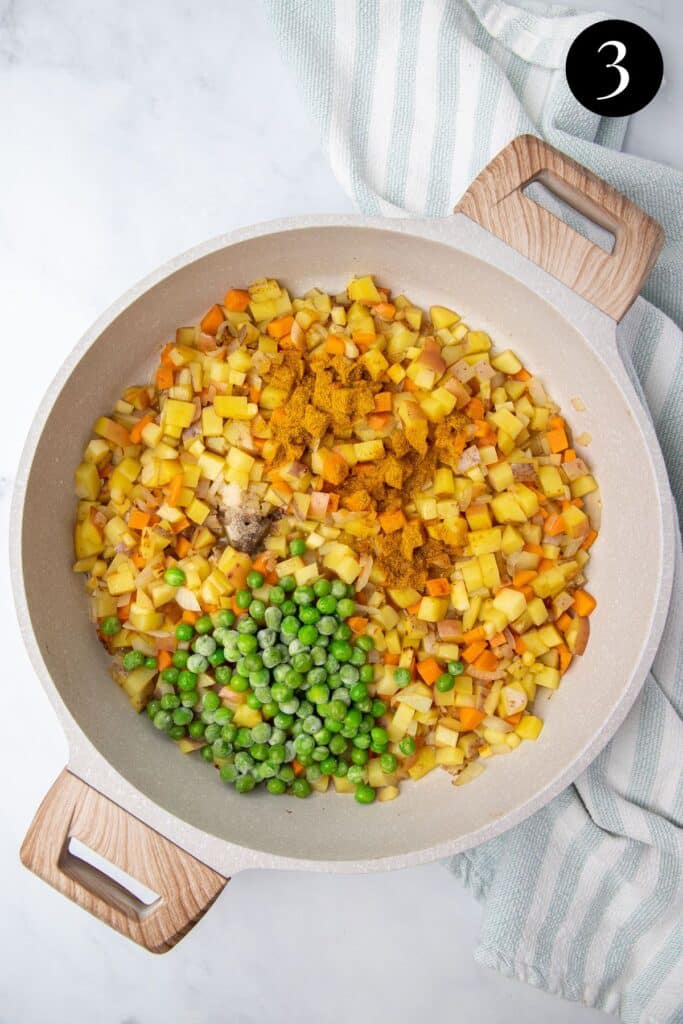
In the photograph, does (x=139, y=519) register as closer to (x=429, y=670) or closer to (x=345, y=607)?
(x=345, y=607)

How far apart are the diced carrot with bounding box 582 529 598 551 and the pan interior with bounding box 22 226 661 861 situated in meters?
0.02

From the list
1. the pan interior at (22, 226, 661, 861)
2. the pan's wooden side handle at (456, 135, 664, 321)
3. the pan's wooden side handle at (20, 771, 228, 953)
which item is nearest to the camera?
the pan's wooden side handle at (20, 771, 228, 953)

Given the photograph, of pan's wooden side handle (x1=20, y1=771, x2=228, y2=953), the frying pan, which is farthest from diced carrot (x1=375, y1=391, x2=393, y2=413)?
pan's wooden side handle (x1=20, y1=771, x2=228, y2=953)

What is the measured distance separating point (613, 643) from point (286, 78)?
2.13 m

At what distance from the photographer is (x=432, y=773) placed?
272 cm

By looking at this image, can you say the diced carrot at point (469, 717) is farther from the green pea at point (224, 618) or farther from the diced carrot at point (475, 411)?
the diced carrot at point (475, 411)

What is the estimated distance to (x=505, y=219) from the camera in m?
2.35

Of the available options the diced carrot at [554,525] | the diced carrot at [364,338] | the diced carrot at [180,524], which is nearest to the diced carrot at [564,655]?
the diced carrot at [554,525]

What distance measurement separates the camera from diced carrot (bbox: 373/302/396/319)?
2691 mm

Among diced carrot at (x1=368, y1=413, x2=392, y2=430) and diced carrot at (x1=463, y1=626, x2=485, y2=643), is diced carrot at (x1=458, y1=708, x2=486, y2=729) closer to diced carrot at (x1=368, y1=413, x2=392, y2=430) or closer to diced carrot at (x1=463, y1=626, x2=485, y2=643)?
diced carrot at (x1=463, y1=626, x2=485, y2=643)

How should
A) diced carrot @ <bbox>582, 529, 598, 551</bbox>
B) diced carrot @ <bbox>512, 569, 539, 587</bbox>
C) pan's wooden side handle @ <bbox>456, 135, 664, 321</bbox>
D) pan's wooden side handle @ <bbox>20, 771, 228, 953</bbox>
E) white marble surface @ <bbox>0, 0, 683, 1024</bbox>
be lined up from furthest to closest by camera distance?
white marble surface @ <bbox>0, 0, 683, 1024</bbox>
diced carrot @ <bbox>582, 529, 598, 551</bbox>
diced carrot @ <bbox>512, 569, 539, 587</bbox>
pan's wooden side handle @ <bbox>456, 135, 664, 321</bbox>
pan's wooden side handle @ <bbox>20, 771, 228, 953</bbox>

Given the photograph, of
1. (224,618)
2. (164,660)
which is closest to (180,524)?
(224,618)

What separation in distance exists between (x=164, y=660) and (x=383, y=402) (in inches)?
40.7

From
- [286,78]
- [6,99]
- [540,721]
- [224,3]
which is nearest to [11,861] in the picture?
[540,721]
